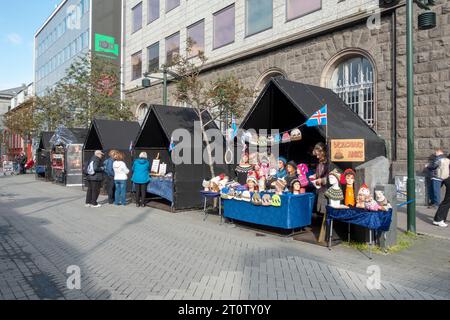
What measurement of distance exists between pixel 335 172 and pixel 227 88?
6124 mm

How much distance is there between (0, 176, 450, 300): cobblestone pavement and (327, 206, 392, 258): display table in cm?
52

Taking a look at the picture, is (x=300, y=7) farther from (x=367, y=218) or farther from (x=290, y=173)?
(x=367, y=218)

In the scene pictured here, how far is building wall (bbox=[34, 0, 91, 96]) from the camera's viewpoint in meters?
37.8

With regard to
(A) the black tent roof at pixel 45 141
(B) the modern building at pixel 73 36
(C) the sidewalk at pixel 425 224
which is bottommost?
(C) the sidewalk at pixel 425 224

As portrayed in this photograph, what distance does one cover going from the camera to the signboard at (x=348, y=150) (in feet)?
23.9

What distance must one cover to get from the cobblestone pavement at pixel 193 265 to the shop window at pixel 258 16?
39.7 ft

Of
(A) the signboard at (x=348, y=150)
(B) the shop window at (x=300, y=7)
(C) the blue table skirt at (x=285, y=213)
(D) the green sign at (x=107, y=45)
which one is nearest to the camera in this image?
(A) the signboard at (x=348, y=150)

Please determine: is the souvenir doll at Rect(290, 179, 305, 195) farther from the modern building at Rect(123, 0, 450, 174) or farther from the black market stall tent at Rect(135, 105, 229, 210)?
the black market stall tent at Rect(135, 105, 229, 210)

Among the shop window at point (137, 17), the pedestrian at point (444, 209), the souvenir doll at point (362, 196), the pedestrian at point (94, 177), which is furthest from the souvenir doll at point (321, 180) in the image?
the shop window at point (137, 17)

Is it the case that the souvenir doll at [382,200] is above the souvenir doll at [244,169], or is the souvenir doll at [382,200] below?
below

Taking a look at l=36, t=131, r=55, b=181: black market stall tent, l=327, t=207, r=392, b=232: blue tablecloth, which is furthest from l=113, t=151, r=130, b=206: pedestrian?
l=36, t=131, r=55, b=181: black market stall tent

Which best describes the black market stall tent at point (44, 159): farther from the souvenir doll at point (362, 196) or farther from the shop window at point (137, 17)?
the souvenir doll at point (362, 196)
